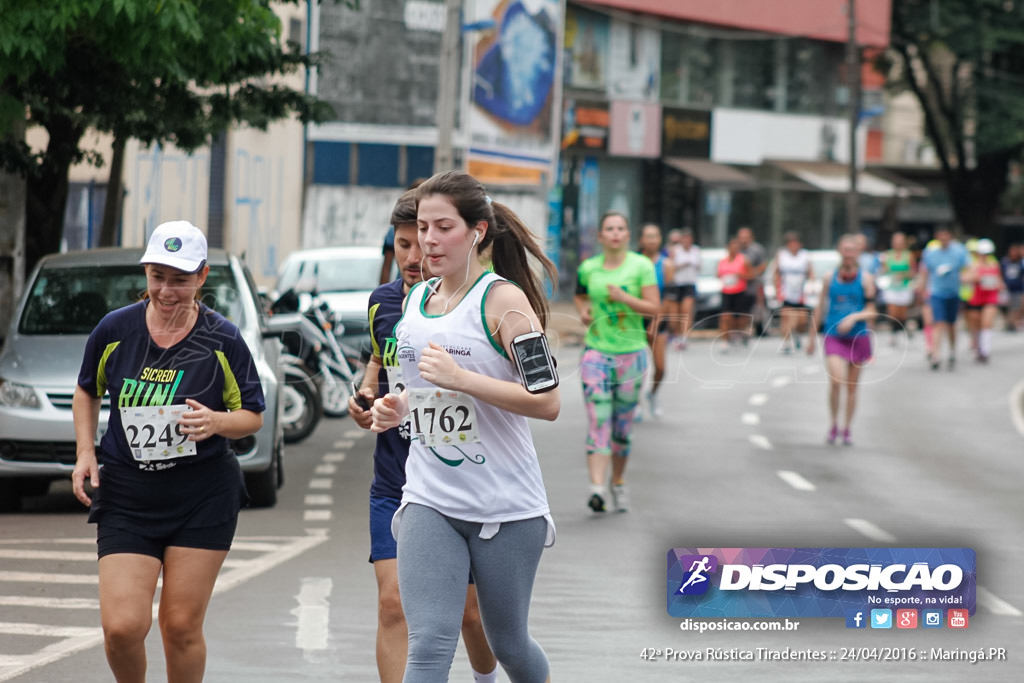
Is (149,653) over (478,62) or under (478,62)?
under

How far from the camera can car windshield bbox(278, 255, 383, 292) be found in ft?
67.7

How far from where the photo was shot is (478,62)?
30.3 m

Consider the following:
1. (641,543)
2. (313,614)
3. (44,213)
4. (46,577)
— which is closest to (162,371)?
(313,614)

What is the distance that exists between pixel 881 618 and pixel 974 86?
43589mm

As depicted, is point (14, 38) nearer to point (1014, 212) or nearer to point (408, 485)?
point (408, 485)

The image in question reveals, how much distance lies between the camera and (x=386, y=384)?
6145 millimetres

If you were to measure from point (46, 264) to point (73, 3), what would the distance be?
2.35m

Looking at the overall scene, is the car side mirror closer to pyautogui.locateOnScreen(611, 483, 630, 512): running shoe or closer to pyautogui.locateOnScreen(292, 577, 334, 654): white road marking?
pyautogui.locateOnScreen(611, 483, 630, 512): running shoe

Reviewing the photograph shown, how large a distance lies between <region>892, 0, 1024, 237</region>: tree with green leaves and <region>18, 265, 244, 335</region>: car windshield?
A: 1489 inches

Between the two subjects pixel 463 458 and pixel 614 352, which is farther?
pixel 614 352

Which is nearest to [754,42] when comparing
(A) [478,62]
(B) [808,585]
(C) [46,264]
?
(A) [478,62]

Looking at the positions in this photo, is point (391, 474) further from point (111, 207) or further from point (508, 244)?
point (111, 207)

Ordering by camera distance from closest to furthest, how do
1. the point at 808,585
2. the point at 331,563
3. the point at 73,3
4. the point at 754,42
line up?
the point at 808,585 < the point at 331,563 < the point at 73,3 < the point at 754,42

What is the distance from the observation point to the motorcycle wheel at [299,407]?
52.9 ft
